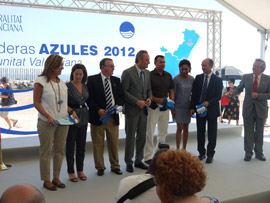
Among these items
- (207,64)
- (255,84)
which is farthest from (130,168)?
(255,84)

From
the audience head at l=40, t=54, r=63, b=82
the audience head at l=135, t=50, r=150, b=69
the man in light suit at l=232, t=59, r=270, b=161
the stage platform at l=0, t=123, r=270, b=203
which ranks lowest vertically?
the stage platform at l=0, t=123, r=270, b=203

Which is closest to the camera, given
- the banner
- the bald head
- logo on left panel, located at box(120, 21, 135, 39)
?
the bald head

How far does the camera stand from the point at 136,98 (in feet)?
11.7

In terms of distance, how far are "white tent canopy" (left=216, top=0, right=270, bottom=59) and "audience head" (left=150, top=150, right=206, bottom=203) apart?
644 cm

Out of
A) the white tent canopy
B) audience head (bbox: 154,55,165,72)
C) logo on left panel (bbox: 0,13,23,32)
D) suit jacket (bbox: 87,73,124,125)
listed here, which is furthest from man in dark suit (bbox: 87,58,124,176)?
the white tent canopy

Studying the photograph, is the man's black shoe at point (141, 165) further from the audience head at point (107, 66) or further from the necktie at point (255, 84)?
the necktie at point (255, 84)

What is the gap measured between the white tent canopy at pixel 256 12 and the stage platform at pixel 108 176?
3.38 meters

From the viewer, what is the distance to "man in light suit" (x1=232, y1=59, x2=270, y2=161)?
4168mm

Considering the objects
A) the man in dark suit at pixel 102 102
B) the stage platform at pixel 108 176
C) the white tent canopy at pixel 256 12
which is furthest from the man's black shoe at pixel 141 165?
the white tent canopy at pixel 256 12

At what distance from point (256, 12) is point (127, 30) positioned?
319cm

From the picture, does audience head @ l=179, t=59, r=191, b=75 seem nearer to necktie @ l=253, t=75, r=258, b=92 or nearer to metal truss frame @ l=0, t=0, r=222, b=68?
necktie @ l=253, t=75, r=258, b=92

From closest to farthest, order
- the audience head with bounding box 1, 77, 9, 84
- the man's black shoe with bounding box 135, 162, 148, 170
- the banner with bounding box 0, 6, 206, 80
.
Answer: the man's black shoe with bounding box 135, 162, 148, 170
the audience head with bounding box 1, 77, 9, 84
the banner with bounding box 0, 6, 206, 80

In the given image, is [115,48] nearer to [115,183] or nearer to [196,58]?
[196,58]

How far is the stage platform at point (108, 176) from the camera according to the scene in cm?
294
